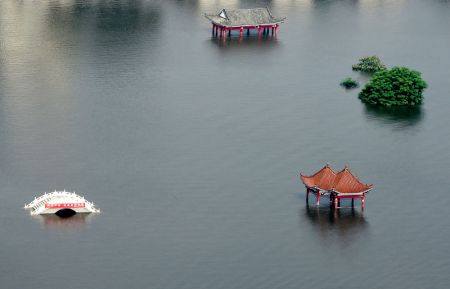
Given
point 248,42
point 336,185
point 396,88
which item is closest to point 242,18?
point 248,42

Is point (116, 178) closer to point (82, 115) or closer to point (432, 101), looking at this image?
point (82, 115)

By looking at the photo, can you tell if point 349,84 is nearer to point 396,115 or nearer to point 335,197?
point 396,115

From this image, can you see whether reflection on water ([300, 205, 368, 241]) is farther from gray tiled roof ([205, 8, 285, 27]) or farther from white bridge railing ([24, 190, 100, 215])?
gray tiled roof ([205, 8, 285, 27])

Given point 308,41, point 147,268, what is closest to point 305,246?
point 147,268

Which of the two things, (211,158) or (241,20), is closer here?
(211,158)

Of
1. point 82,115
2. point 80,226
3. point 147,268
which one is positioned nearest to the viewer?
point 147,268

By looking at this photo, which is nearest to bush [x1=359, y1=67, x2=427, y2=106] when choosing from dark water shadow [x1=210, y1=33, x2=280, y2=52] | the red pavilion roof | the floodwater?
the floodwater
